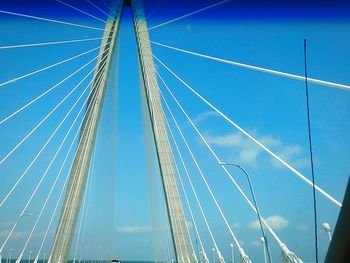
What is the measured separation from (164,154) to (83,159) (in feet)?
9.74

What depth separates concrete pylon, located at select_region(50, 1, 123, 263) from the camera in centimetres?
1619

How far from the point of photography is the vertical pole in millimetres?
15188

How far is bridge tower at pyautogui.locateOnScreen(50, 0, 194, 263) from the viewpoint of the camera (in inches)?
604

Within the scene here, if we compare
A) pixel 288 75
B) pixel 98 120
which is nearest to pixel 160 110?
pixel 98 120

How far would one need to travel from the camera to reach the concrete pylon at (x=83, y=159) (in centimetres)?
1619

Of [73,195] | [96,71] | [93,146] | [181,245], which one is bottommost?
[181,245]

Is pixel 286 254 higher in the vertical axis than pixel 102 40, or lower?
lower

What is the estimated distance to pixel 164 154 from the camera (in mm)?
16812

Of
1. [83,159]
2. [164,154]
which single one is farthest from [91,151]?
[164,154]

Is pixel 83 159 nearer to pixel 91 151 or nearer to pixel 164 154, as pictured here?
pixel 91 151

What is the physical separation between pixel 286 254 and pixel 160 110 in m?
11.1

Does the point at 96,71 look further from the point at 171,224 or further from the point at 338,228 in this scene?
the point at 338,228

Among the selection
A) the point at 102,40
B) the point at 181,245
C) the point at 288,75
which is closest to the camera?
the point at 288,75

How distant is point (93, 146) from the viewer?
1819cm
